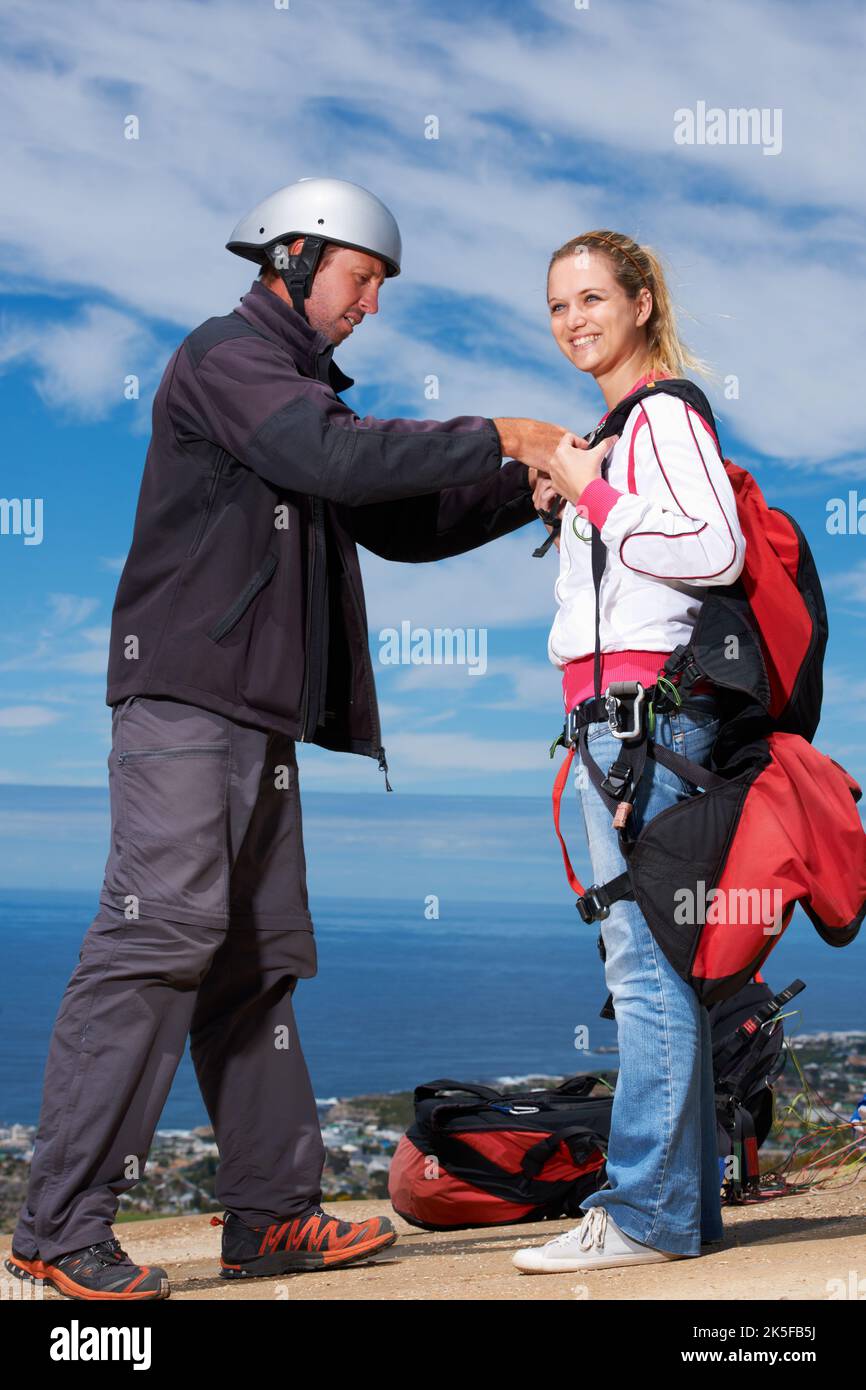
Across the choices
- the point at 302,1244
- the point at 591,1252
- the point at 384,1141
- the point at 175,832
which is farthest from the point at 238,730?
the point at 384,1141

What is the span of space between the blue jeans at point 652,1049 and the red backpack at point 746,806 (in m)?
0.04

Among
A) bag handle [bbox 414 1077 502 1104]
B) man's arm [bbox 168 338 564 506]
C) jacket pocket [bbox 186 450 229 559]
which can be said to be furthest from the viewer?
bag handle [bbox 414 1077 502 1104]

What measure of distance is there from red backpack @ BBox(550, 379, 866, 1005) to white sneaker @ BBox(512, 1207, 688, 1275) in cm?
57

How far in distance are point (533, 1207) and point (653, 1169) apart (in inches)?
62.8

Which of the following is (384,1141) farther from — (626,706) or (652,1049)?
(626,706)

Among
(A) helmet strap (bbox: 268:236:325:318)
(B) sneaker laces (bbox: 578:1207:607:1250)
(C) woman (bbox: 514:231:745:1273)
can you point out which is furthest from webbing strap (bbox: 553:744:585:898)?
(A) helmet strap (bbox: 268:236:325:318)

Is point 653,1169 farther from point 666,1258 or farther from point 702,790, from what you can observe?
point 702,790

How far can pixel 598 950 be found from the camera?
139 inches

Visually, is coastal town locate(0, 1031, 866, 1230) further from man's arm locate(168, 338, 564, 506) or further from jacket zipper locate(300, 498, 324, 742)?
man's arm locate(168, 338, 564, 506)

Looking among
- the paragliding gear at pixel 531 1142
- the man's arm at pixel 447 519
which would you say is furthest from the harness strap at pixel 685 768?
the paragliding gear at pixel 531 1142

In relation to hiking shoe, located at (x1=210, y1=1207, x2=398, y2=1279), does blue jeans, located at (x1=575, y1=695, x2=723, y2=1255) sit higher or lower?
higher

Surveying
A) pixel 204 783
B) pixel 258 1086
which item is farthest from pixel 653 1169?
pixel 204 783

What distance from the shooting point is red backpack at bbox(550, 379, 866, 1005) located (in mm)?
3160

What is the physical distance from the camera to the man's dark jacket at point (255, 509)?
3521 millimetres
